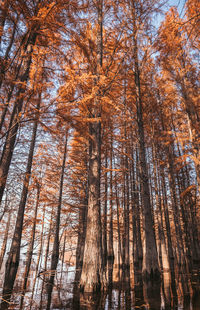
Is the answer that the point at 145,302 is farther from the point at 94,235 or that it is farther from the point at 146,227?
the point at 146,227

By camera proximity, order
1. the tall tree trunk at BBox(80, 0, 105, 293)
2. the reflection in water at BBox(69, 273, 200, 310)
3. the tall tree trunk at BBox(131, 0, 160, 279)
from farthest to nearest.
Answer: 1. the tall tree trunk at BBox(131, 0, 160, 279)
2. the tall tree trunk at BBox(80, 0, 105, 293)
3. the reflection in water at BBox(69, 273, 200, 310)

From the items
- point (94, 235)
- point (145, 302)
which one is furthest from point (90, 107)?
point (145, 302)

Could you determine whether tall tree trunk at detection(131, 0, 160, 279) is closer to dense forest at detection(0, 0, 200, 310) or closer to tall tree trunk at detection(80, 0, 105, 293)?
dense forest at detection(0, 0, 200, 310)

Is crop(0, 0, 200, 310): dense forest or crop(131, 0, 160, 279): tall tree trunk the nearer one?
crop(0, 0, 200, 310): dense forest

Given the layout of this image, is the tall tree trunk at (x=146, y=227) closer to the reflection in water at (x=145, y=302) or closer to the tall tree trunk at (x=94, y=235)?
the reflection in water at (x=145, y=302)

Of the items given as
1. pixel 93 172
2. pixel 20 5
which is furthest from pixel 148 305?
pixel 20 5

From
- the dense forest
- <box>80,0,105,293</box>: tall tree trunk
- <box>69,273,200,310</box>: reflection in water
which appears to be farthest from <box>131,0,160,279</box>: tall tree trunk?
<box>80,0,105,293</box>: tall tree trunk

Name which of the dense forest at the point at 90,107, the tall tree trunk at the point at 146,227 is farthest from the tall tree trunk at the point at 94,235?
the tall tree trunk at the point at 146,227

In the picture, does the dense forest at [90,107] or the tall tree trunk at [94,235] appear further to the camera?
the tall tree trunk at [94,235]

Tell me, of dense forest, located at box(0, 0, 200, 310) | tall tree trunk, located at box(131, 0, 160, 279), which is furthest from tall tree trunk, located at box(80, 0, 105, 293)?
tall tree trunk, located at box(131, 0, 160, 279)

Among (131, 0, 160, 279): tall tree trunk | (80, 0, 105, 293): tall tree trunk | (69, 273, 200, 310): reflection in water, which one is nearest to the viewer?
(69, 273, 200, 310): reflection in water

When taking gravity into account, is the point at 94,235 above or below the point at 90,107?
below

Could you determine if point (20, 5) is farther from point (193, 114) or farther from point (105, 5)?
point (193, 114)

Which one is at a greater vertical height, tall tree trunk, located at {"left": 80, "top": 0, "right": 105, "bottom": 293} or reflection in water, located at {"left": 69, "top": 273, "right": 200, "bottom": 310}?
tall tree trunk, located at {"left": 80, "top": 0, "right": 105, "bottom": 293}
